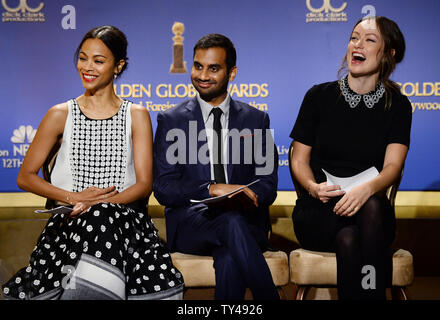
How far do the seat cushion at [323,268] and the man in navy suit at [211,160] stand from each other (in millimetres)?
217

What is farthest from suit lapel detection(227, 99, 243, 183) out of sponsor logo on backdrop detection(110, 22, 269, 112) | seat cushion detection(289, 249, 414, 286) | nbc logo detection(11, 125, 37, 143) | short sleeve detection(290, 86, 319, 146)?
nbc logo detection(11, 125, 37, 143)

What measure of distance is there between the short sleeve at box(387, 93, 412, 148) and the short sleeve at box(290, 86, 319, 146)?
0.40 metres

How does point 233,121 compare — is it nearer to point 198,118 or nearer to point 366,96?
point 198,118

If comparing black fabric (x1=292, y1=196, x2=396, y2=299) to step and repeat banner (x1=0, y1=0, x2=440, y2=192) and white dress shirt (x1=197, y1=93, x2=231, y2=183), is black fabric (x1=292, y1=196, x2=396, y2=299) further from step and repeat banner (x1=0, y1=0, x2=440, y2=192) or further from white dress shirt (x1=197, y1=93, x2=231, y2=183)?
step and repeat banner (x1=0, y1=0, x2=440, y2=192)

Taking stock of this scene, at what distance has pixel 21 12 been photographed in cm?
406

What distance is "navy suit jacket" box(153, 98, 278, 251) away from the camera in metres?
2.88

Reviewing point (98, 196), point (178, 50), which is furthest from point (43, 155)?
point (178, 50)

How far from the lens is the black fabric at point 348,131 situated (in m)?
3.00

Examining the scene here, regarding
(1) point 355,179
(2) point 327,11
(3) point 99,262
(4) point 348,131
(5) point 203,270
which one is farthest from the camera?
(2) point 327,11

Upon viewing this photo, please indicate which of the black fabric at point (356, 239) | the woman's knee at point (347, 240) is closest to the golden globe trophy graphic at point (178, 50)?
the black fabric at point (356, 239)

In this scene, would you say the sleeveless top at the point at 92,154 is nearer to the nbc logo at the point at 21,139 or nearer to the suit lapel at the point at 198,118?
the suit lapel at the point at 198,118

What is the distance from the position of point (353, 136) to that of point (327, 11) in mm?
1378
